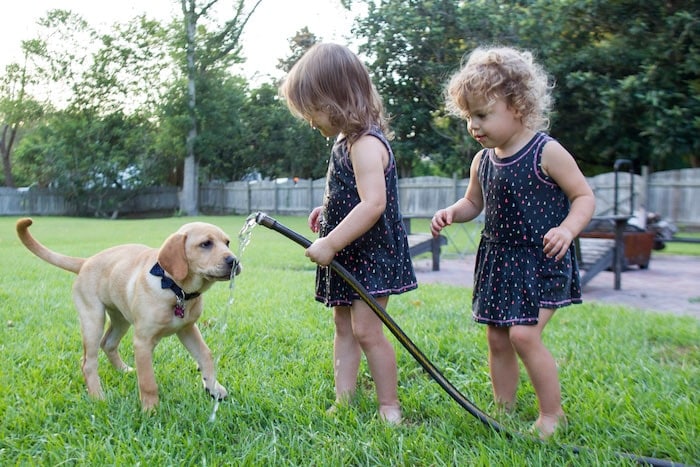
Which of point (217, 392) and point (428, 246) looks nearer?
point (217, 392)

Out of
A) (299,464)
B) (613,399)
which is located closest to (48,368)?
(299,464)

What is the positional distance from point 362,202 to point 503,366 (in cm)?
105

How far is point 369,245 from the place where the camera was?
116 inches

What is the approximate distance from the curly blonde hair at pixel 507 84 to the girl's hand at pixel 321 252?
89cm

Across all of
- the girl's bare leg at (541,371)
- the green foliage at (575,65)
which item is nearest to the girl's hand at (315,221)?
the girl's bare leg at (541,371)

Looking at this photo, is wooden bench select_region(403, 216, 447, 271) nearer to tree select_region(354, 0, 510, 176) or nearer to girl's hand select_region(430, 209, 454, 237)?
girl's hand select_region(430, 209, 454, 237)

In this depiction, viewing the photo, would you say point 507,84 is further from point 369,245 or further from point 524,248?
point 369,245

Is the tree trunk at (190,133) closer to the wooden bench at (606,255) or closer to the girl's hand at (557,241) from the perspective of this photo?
the wooden bench at (606,255)

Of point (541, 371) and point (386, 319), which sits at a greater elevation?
point (386, 319)

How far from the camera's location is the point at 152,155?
104ft

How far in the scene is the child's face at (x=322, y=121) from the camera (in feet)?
9.52

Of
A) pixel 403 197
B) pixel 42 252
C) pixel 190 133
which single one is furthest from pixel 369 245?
pixel 190 133

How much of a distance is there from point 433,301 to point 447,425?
3.23 meters

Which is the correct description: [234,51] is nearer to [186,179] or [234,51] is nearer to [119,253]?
[186,179]
